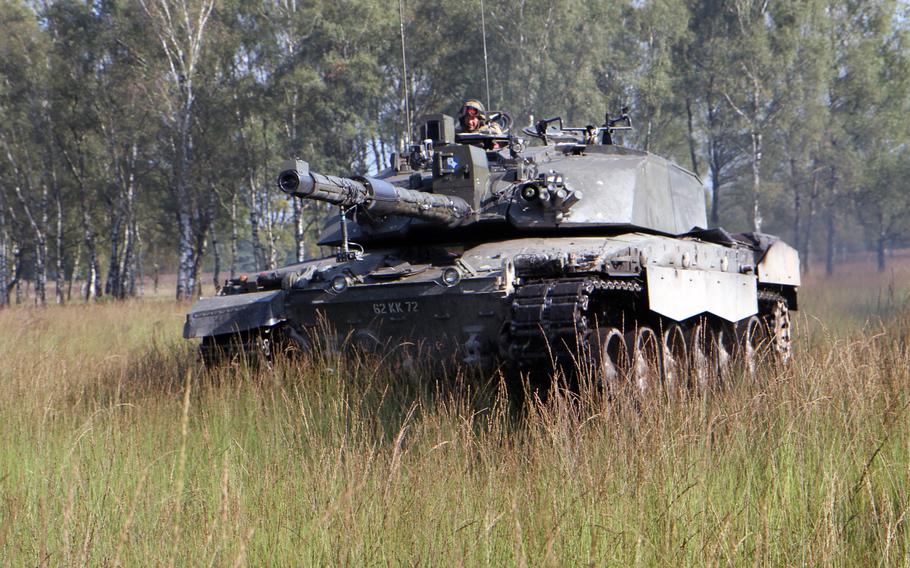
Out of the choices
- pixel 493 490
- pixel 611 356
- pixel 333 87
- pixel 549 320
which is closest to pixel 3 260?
pixel 333 87

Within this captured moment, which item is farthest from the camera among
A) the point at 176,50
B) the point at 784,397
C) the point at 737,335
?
the point at 176,50

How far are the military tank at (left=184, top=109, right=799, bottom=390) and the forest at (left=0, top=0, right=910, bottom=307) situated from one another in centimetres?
1705

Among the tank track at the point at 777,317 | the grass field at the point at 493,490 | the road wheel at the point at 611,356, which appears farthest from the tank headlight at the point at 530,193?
the tank track at the point at 777,317

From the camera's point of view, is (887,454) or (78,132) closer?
(887,454)

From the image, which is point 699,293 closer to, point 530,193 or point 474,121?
point 530,193

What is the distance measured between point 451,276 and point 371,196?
1156 mm

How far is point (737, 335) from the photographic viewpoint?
31.5 ft

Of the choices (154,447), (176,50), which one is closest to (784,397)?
(154,447)

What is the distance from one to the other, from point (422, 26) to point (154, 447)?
26118mm

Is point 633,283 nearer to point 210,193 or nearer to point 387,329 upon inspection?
point 387,329

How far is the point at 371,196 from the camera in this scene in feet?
18.3

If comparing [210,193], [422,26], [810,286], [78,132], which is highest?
[422,26]

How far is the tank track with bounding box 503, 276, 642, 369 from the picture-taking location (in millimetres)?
5801

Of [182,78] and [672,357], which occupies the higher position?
[182,78]
